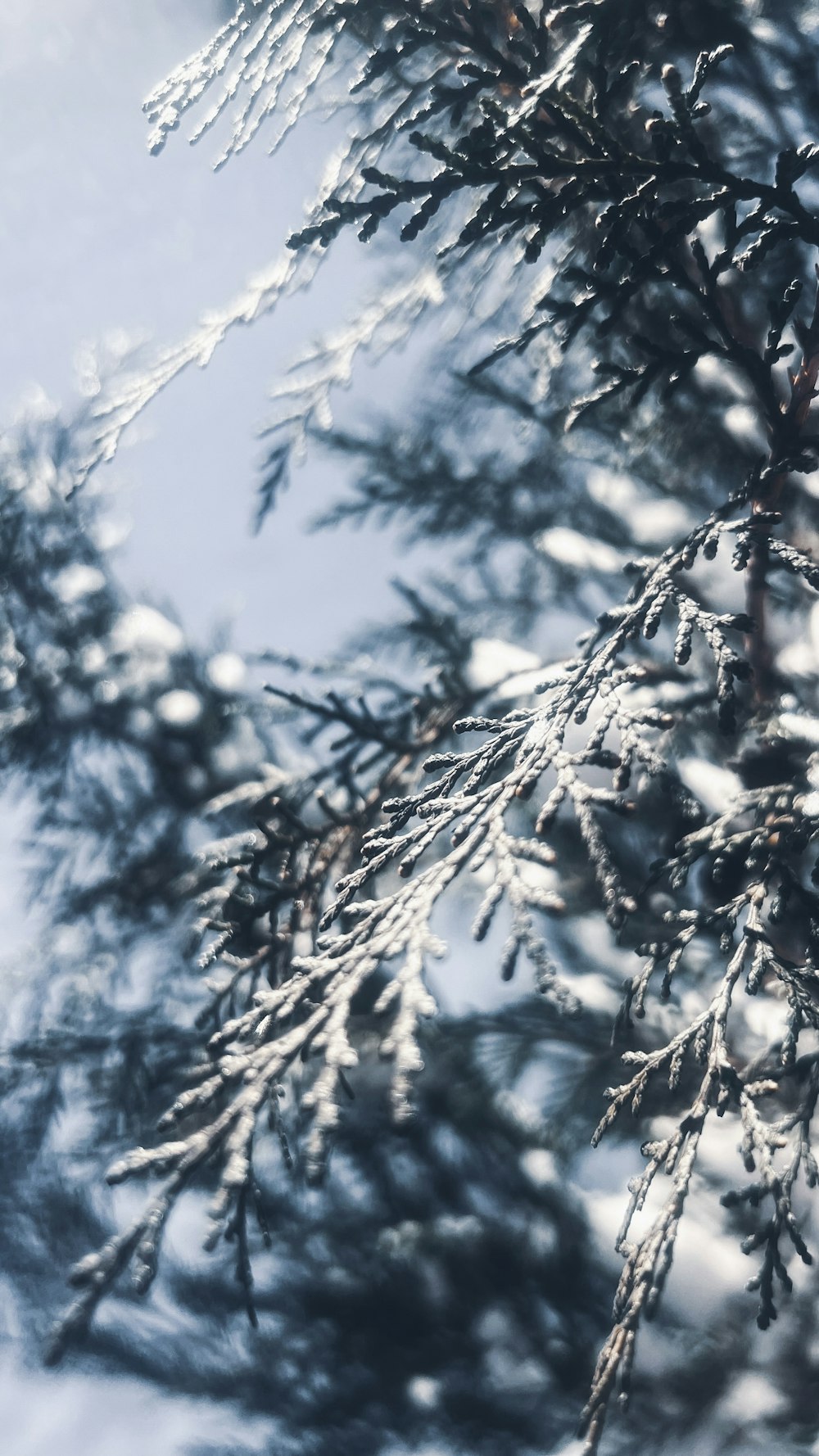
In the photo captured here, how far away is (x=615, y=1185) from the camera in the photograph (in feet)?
11.6

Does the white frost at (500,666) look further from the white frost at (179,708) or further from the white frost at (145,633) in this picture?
the white frost at (145,633)

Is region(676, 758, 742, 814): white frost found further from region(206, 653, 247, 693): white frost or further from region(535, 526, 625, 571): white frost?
region(206, 653, 247, 693): white frost

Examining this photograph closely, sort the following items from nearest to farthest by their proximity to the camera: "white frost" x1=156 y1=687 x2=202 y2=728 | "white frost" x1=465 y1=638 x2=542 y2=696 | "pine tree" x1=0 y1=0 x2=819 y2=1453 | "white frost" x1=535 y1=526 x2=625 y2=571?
"pine tree" x1=0 y1=0 x2=819 y2=1453 < "white frost" x1=465 y1=638 x2=542 y2=696 < "white frost" x1=535 y1=526 x2=625 y2=571 < "white frost" x1=156 y1=687 x2=202 y2=728

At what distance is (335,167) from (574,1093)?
10.7 feet

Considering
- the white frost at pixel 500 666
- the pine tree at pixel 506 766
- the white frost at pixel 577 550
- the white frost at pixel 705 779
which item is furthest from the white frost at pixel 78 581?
the white frost at pixel 705 779

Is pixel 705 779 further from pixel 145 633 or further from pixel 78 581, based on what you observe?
pixel 78 581

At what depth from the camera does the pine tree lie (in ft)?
6.33

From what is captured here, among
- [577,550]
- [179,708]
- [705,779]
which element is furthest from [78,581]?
[705,779]

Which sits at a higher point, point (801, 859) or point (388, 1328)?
point (801, 859)

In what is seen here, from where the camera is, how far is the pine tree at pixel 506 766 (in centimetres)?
193

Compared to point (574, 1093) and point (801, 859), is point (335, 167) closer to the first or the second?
point (801, 859)

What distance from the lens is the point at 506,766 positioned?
363 centimetres

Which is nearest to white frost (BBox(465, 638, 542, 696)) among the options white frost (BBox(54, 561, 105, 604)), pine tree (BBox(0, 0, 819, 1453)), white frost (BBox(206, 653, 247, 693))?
pine tree (BBox(0, 0, 819, 1453))

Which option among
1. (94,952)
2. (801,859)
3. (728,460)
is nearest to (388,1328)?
(94,952)
